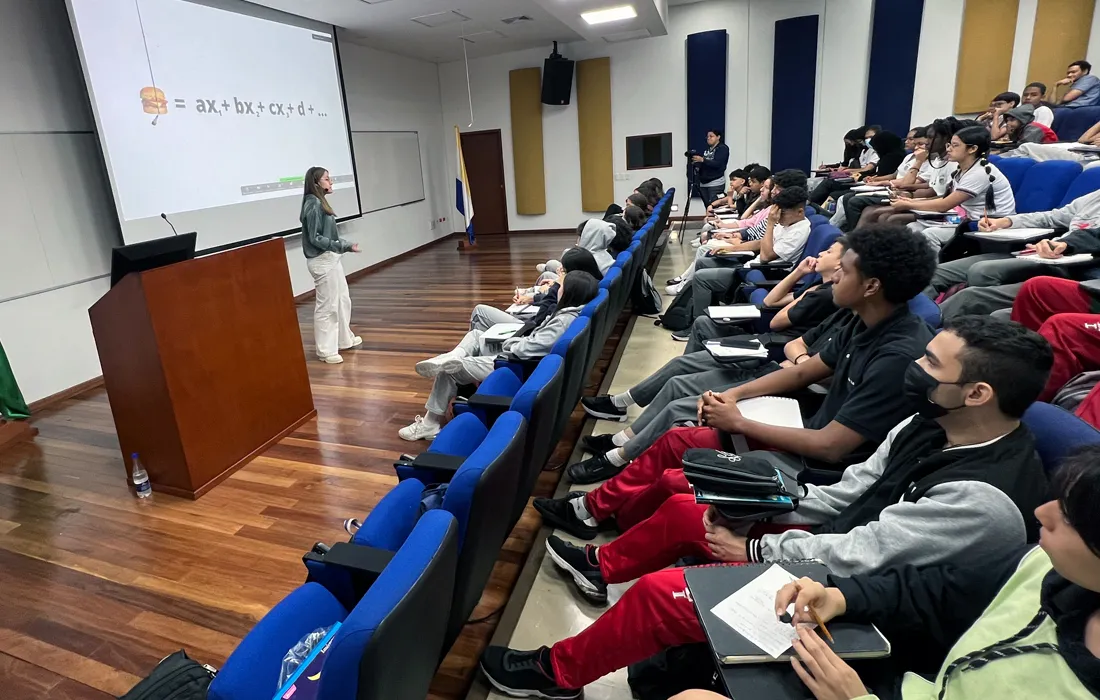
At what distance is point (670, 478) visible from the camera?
1.98 m

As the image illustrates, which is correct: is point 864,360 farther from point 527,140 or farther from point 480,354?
point 527,140

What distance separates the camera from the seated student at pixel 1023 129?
6.07 metres

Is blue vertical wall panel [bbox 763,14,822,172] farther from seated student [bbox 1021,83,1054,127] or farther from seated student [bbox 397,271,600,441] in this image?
seated student [bbox 397,271,600,441]

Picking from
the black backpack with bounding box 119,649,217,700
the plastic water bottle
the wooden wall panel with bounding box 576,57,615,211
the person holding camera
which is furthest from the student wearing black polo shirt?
the wooden wall panel with bounding box 576,57,615,211

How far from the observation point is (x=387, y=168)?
365 inches

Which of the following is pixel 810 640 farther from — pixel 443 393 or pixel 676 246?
pixel 676 246

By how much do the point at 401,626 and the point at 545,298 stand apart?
2.60 metres

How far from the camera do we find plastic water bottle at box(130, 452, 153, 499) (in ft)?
9.68

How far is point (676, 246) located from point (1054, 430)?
8.00 metres

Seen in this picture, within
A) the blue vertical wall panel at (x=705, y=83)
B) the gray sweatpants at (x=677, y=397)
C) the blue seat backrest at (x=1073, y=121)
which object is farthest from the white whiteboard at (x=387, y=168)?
the blue seat backrest at (x=1073, y=121)

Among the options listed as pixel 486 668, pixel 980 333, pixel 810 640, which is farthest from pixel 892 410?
pixel 486 668

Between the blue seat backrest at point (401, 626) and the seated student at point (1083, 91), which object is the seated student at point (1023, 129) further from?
the blue seat backrest at point (401, 626)

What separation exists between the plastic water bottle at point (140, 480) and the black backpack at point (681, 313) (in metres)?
3.67

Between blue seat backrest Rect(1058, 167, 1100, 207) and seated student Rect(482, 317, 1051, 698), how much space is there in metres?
3.05
